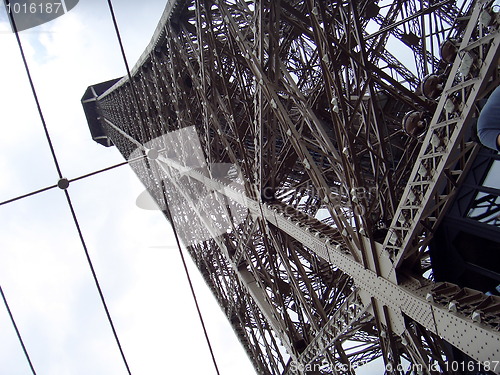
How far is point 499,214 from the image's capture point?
23.7 feet

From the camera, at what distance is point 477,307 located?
219 inches

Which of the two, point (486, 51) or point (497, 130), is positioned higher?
point (486, 51)

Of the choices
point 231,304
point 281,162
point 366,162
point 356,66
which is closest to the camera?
point 356,66

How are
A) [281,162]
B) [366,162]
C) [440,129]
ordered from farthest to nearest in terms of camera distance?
[366,162] → [281,162] → [440,129]

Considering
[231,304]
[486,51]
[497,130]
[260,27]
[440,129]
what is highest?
[260,27]

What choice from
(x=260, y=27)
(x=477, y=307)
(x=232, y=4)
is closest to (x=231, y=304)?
(x=232, y=4)

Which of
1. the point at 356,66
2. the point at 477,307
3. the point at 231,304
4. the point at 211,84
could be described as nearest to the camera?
the point at 477,307

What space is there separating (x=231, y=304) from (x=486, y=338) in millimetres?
14621

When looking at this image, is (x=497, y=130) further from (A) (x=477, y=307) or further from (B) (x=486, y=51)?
(A) (x=477, y=307)

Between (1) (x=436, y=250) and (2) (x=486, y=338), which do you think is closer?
(2) (x=486, y=338)

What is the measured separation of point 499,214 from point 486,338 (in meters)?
2.74

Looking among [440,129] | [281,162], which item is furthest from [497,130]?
[281,162]

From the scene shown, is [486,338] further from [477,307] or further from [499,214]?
[499,214]

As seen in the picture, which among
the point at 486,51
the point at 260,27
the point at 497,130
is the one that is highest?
the point at 260,27
